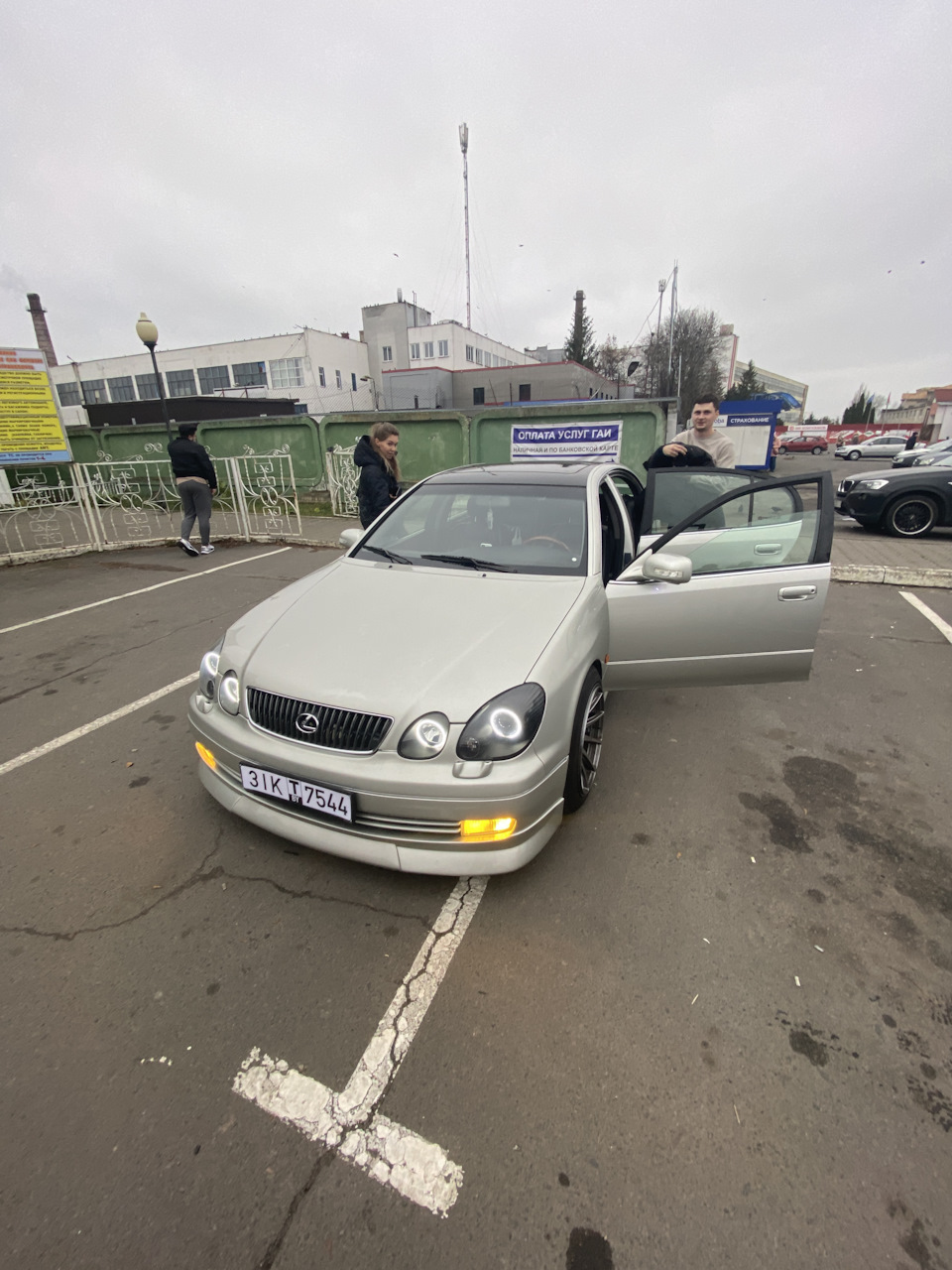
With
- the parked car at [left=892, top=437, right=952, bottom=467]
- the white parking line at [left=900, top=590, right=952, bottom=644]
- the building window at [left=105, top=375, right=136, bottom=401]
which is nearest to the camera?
the white parking line at [left=900, top=590, right=952, bottom=644]

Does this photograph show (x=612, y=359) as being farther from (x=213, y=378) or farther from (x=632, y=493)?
(x=632, y=493)

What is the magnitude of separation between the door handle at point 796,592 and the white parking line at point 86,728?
398 cm

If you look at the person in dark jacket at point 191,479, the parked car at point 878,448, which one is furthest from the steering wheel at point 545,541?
the parked car at point 878,448

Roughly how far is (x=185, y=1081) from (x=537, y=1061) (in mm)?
1023

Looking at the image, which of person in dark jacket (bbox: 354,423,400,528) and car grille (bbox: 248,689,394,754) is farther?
person in dark jacket (bbox: 354,423,400,528)

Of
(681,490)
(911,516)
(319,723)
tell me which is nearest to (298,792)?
(319,723)

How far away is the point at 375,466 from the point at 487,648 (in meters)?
3.53

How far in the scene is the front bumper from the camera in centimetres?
186

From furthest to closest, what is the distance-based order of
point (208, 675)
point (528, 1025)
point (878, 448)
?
point (878, 448), point (208, 675), point (528, 1025)

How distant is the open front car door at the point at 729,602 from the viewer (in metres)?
2.89

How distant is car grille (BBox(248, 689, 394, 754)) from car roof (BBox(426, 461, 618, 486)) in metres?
1.99

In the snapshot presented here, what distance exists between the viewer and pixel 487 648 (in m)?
2.15

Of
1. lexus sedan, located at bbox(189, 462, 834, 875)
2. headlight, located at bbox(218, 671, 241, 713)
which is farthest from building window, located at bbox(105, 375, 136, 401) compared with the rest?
headlight, located at bbox(218, 671, 241, 713)

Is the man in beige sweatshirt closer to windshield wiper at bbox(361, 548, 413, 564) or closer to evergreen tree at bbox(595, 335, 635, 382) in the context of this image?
windshield wiper at bbox(361, 548, 413, 564)
